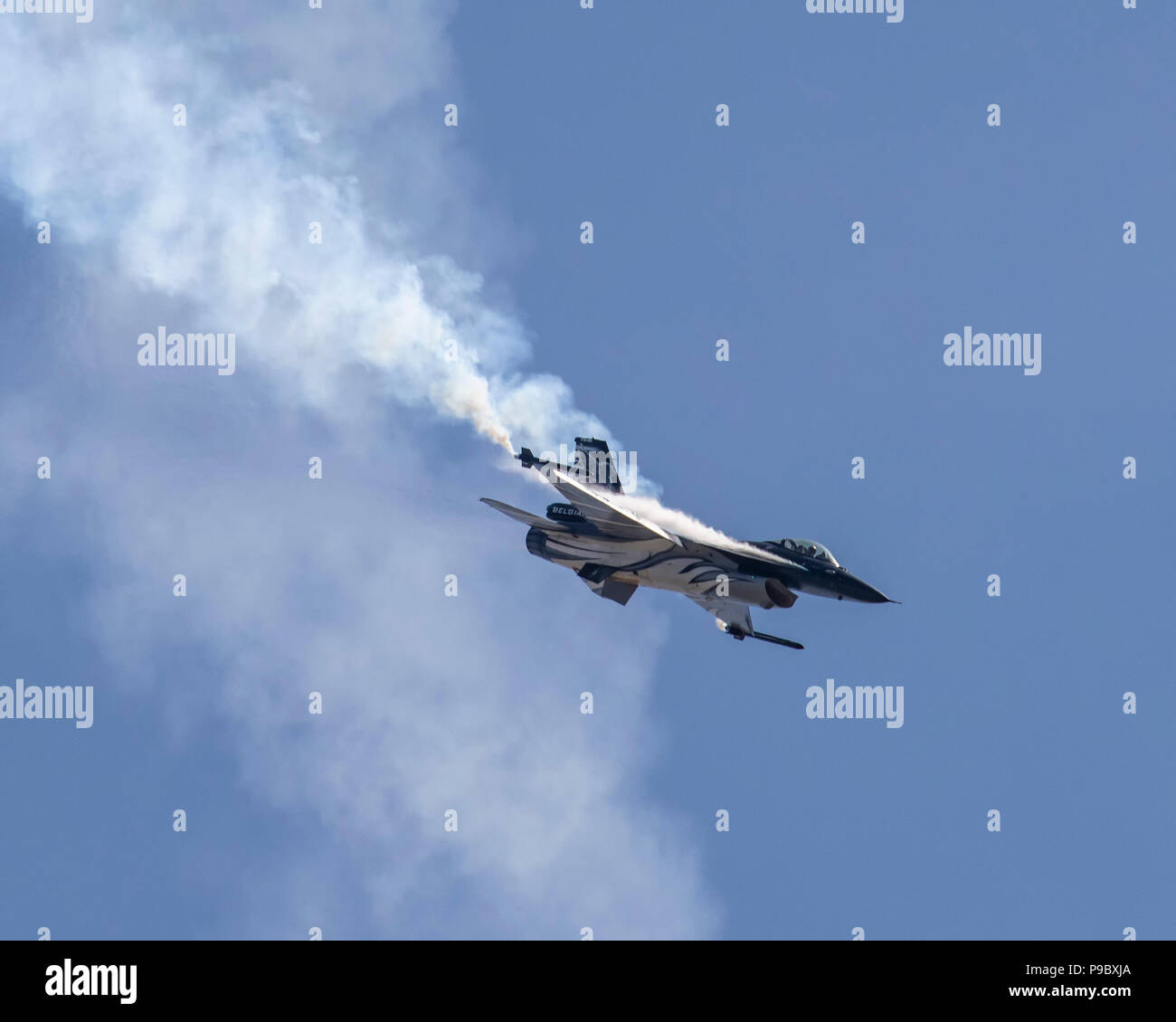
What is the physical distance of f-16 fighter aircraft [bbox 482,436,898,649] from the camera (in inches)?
1859

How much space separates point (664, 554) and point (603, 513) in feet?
7.44

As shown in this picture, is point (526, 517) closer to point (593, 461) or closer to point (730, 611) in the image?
point (593, 461)

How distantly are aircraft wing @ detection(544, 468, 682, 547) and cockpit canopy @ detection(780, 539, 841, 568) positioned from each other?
3233 millimetres

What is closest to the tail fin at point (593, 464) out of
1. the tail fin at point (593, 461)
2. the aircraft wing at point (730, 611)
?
the tail fin at point (593, 461)

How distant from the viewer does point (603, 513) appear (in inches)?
1859

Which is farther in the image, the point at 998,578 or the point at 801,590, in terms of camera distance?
the point at 998,578

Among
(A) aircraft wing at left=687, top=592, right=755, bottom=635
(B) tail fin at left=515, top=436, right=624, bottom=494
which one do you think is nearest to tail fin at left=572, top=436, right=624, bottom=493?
(B) tail fin at left=515, top=436, right=624, bottom=494

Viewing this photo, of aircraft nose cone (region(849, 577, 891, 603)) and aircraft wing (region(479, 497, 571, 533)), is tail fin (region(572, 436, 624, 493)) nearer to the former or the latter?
aircraft wing (region(479, 497, 571, 533))
